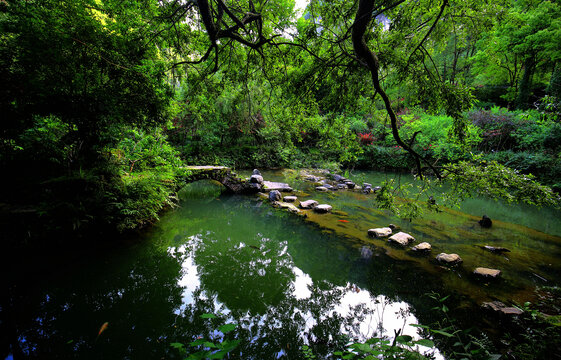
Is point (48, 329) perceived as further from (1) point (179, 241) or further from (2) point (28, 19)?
(2) point (28, 19)

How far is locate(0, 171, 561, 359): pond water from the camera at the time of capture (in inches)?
84.4

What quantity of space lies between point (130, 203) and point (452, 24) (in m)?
6.05

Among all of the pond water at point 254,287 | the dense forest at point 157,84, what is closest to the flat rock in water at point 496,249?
the pond water at point 254,287

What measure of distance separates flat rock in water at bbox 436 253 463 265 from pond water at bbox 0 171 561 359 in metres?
0.13

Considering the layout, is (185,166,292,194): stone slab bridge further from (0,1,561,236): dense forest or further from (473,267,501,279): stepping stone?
(473,267,501,279): stepping stone

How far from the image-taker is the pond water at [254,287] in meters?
2.14

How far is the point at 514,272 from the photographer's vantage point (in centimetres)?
366

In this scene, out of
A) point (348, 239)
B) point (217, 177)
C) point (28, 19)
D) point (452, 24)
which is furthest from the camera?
point (217, 177)

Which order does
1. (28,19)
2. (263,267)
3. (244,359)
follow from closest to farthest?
(244,359), (28,19), (263,267)

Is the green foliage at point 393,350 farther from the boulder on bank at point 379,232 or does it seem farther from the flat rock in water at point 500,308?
the boulder on bank at point 379,232

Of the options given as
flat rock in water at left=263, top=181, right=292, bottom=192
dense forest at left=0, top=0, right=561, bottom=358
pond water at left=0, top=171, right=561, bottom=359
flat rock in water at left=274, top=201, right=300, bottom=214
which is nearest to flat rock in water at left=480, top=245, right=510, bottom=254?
pond water at left=0, top=171, right=561, bottom=359

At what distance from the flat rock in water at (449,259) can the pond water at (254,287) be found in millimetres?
129

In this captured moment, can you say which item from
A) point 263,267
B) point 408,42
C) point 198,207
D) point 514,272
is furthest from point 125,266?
point 514,272

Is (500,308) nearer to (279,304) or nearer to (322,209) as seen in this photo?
(279,304)
